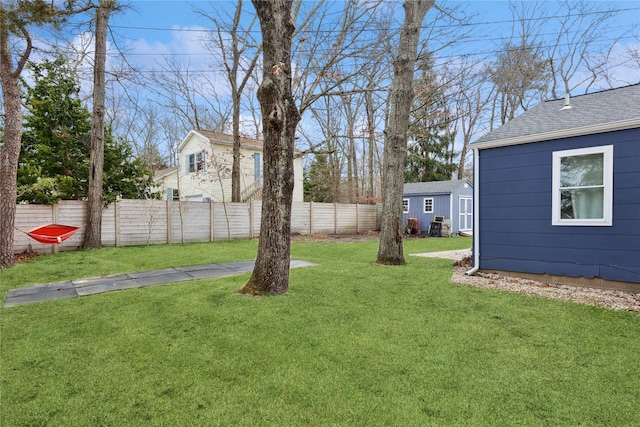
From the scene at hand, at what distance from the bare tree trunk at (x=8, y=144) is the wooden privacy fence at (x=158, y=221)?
0.66 meters

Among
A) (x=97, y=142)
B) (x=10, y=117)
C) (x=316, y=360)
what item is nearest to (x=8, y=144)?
(x=10, y=117)

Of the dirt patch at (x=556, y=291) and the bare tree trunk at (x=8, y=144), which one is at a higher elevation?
the bare tree trunk at (x=8, y=144)

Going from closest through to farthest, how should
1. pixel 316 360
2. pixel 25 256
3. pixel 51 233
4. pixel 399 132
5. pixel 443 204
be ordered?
pixel 316 360 < pixel 399 132 < pixel 51 233 < pixel 25 256 < pixel 443 204

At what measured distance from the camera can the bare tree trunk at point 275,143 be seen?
155 inches

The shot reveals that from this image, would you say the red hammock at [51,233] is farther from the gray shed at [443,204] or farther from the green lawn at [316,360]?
the gray shed at [443,204]

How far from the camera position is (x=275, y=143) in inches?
156

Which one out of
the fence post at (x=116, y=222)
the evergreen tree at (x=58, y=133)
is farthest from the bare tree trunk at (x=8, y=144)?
the fence post at (x=116, y=222)

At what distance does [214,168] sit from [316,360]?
47.6 ft

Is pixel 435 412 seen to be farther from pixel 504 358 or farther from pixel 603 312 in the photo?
pixel 603 312

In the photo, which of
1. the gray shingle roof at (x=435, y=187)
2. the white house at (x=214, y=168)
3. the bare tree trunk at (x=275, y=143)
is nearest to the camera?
the bare tree trunk at (x=275, y=143)

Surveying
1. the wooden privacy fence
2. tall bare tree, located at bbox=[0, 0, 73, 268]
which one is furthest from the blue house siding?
tall bare tree, located at bbox=[0, 0, 73, 268]

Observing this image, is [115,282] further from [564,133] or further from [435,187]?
[435,187]

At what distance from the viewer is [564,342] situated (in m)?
2.80

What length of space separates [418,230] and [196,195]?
11.7m
